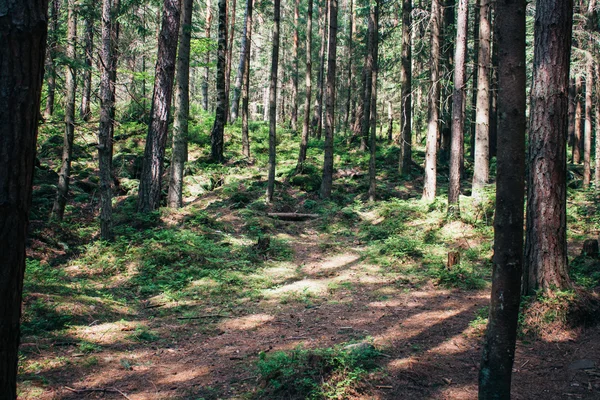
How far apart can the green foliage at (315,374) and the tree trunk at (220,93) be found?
667 inches

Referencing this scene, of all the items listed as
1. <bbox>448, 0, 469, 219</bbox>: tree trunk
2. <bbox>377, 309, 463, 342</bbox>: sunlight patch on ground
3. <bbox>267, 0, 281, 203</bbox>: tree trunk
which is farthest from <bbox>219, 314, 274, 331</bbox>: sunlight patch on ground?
<bbox>267, 0, 281, 203</bbox>: tree trunk

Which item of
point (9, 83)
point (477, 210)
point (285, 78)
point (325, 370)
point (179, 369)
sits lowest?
point (179, 369)

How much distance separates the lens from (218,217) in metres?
14.4

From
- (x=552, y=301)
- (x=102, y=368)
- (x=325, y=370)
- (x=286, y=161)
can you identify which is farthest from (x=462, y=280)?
(x=286, y=161)

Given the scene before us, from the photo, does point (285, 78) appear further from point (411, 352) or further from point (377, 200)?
point (411, 352)

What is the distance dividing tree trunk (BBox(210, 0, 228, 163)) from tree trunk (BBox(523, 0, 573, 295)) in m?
16.2

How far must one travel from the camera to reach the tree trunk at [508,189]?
344 cm

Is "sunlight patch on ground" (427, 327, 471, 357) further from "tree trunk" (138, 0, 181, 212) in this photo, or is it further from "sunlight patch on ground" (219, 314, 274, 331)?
"tree trunk" (138, 0, 181, 212)

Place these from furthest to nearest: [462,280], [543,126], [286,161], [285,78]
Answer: [285,78], [286,161], [462,280], [543,126]

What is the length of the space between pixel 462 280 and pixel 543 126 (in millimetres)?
3909

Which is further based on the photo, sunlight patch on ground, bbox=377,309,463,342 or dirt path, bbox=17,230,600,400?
sunlight patch on ground, bbox=377,309,463,342

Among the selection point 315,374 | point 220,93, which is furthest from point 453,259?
point 220,93

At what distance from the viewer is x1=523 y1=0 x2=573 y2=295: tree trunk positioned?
589 centimetres

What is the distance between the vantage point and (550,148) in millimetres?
6023
